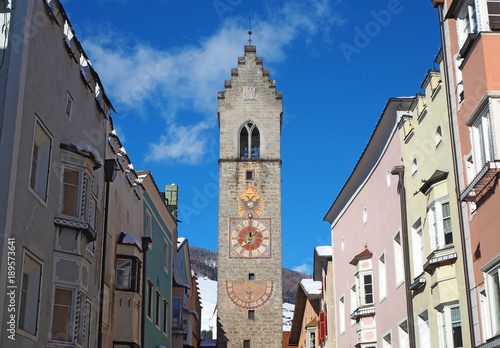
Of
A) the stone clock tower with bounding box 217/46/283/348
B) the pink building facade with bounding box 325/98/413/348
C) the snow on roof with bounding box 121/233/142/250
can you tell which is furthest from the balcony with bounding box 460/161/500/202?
the stone clock tower with bounding box 217/46/283/348

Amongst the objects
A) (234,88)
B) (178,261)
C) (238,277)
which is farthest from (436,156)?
(234,88)

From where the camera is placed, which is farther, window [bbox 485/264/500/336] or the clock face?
the clock face

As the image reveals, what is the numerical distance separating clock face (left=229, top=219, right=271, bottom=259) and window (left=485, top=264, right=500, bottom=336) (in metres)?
46.1

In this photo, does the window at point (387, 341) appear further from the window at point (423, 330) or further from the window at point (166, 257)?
the window at point (166, 257)

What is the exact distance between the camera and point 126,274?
88.1ft

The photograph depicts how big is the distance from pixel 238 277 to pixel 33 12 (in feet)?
155

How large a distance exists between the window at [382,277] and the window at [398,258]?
1.87m

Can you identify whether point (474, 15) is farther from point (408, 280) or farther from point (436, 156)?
point (408, 280)

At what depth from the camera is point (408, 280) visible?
80.7 ft

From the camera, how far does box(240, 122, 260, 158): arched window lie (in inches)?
2648

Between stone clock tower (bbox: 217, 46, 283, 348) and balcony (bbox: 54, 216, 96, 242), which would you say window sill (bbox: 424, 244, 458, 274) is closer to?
balcony (bbox: 54, 216, 96, 242)

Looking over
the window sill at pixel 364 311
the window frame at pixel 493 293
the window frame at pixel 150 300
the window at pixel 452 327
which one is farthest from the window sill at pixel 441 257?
the window frame at pixel 150 300

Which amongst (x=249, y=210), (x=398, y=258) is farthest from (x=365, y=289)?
(x=249, y=210)

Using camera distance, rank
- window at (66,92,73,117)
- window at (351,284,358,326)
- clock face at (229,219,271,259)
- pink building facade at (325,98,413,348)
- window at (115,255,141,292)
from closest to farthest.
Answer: window at (66,92,73,117), pink building facade at (325,98,413,348), window at (115,255,141,292), window at (351,284,358,326), clock face at (229,219,271,259)
